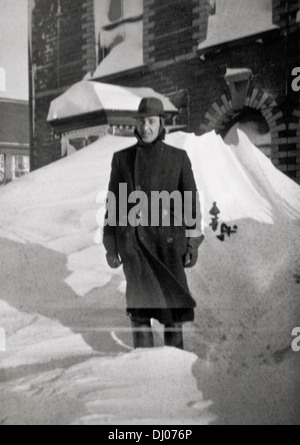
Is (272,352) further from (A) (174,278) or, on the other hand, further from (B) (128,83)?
(B) (128,83)

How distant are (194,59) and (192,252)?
829 mm

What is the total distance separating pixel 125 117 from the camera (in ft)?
7.22

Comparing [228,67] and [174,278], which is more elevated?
[228,67]

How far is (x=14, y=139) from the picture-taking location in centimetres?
240

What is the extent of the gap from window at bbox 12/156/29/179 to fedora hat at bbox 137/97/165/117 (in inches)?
26.4

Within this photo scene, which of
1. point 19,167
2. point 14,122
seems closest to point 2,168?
point 19,167

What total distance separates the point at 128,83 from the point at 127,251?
781 mm

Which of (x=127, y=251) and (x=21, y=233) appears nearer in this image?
(x=127, y=251)

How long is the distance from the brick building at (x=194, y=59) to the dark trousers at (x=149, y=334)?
76cm

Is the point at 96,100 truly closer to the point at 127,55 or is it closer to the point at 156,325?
the point at 127,55

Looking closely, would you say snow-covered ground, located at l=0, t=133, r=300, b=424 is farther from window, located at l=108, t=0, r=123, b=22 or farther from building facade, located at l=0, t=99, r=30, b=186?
window, located at l=108, t=0, r=123, b=22

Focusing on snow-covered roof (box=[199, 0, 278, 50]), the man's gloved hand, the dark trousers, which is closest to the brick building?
snow-covered roof (box=[199, 0, 278, 50])

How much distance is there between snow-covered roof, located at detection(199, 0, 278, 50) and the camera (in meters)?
2.09
